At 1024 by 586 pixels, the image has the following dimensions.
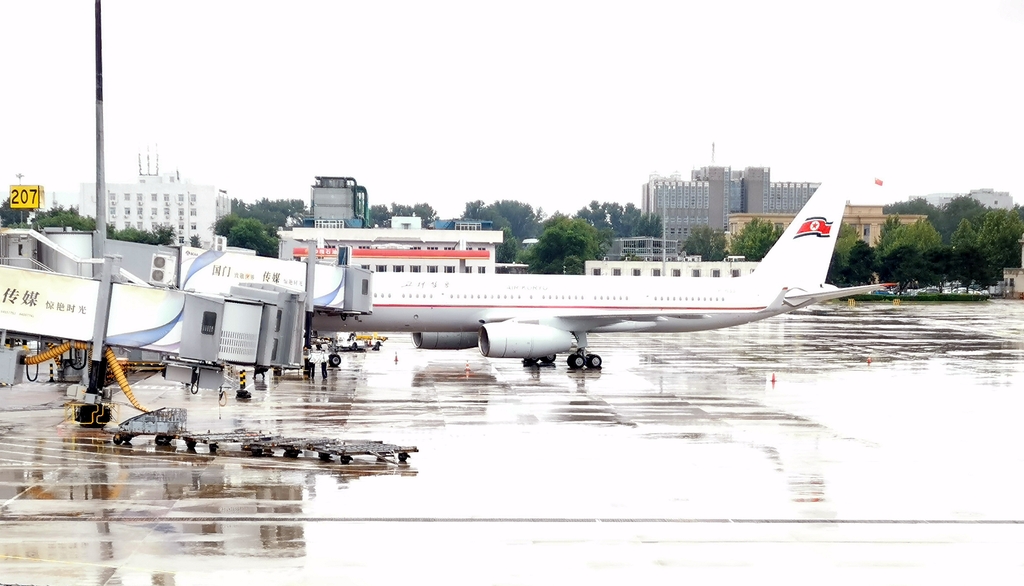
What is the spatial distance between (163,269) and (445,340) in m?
18.2

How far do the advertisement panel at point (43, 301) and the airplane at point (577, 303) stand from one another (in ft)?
48.1

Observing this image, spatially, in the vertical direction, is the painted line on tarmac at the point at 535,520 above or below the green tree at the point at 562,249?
below

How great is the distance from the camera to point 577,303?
139ft

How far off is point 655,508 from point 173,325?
13224 mm

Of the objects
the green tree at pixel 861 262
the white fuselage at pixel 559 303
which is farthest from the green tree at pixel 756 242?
the white fuselage at pixel 559 303

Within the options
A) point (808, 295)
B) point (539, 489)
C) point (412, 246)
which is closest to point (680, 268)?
point (412, 246)

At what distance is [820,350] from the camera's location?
5141 cm

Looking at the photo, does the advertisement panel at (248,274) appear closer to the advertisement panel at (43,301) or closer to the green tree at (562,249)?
the advertisement panel at (43,301)

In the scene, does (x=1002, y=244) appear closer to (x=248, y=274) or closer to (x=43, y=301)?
(x=248, y=274)

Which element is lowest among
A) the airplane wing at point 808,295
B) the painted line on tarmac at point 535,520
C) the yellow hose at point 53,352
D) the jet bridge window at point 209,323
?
the painted line on tarmac at point 535,520

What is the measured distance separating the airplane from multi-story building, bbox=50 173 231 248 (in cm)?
14005

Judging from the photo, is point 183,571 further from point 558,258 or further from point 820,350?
point 558,258

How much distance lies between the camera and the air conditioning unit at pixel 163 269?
25281 millimetres

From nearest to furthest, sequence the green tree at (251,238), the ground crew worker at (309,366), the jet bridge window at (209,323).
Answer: the jet bridge window at (209,323) < the ground crew worker at (309,366) < the green tree at (251,238)
